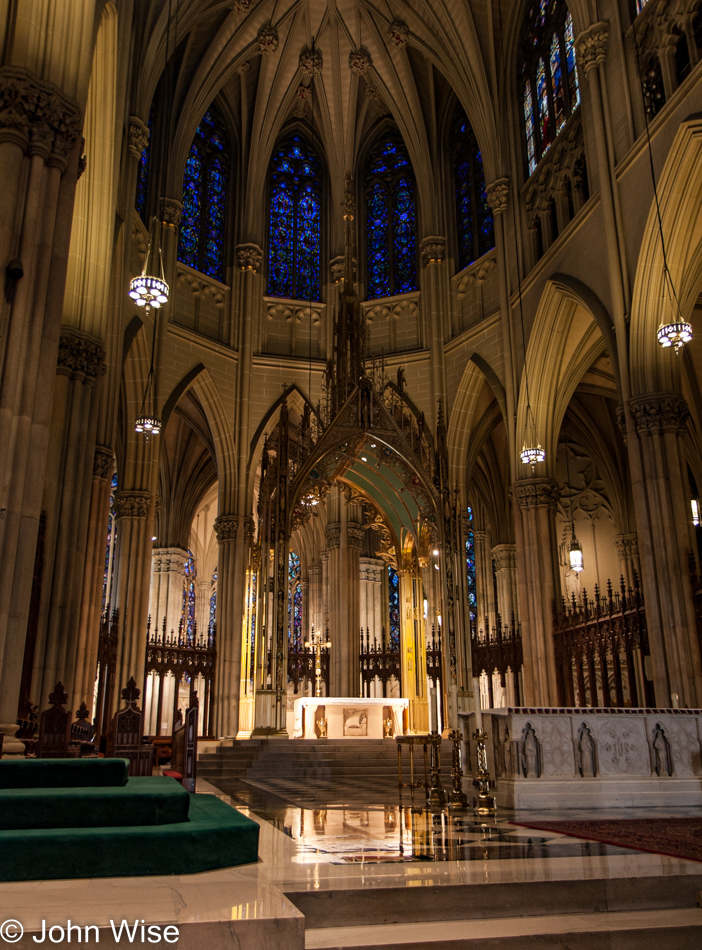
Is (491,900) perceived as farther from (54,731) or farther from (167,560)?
(167,560)

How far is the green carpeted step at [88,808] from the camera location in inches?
164

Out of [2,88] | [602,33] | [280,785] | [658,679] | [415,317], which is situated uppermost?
[602,33]

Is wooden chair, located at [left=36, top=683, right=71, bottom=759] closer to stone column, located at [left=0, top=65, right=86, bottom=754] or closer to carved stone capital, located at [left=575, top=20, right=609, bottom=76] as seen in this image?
stone column, located at [left=0, top=65, right=86, bottom=754]

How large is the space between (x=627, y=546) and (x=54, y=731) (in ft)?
64.0

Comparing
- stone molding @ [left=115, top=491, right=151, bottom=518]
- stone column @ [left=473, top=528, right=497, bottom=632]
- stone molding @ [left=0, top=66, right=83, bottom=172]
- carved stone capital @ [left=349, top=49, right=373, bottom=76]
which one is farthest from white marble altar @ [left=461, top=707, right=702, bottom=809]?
carved stone capital @ [left=349, top=49, right=373, bottom=76]

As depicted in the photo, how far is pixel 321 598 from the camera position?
104 ft

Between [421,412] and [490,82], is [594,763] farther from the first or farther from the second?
[490,82]

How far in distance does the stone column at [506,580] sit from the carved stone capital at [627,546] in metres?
3.22

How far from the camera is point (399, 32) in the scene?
21.8 metres

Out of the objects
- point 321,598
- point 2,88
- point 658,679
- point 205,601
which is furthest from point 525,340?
point 205,601

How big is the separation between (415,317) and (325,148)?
20.6ft

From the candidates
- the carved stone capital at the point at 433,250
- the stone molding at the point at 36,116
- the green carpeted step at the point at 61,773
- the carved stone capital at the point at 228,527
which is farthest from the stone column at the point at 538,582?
the green carpeted step at the point at 61,773

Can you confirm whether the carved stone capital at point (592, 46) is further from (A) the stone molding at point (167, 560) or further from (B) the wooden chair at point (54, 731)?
(A) the stone molding at point (167, 560)

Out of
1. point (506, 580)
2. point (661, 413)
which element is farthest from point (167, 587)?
point (661, 413)
